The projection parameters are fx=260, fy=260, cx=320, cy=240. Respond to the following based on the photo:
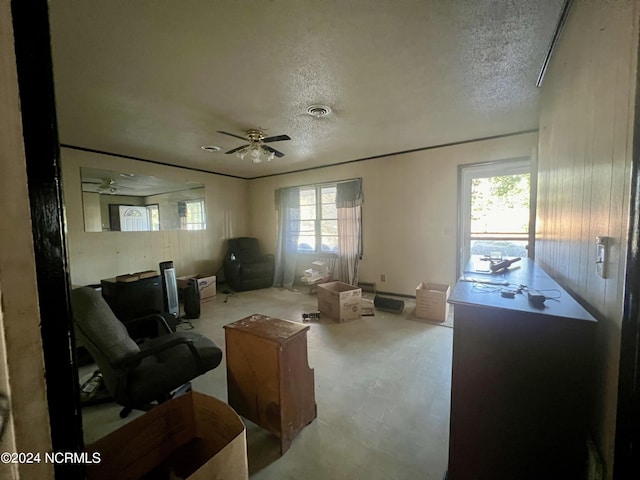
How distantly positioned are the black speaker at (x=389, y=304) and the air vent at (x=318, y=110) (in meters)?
2.54

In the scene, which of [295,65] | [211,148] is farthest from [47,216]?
[211,148]

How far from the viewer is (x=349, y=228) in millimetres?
4688

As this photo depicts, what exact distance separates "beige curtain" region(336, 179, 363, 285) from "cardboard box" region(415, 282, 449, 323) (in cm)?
142

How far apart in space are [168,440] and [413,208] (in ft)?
12.8

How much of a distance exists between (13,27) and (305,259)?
501 centimetres

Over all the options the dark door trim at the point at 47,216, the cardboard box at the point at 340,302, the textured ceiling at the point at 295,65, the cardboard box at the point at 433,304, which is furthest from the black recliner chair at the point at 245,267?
the dark door trim at the point at 47,216

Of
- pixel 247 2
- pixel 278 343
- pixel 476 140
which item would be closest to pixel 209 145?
pixel 247 2

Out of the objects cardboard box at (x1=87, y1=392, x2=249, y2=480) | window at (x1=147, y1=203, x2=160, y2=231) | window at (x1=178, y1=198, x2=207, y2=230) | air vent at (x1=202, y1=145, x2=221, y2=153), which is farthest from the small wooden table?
window at (x1=178, y1=198, x2=207, y2=230)

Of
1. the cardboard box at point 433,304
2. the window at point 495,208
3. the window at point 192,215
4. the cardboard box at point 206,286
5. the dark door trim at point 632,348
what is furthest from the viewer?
the window at point 192,215

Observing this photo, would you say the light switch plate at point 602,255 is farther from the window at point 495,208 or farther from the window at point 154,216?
the window at point 154,216

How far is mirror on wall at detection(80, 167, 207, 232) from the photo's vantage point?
370 cm

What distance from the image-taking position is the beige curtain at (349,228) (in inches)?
181

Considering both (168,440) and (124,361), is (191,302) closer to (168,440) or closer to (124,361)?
(124,361)

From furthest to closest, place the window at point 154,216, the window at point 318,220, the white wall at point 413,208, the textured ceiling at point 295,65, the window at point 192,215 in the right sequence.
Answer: the window at point 318,220 → the window at point 192,215 → the window at point 154,216 → the white wall at point 413,208 → the textured ceiling at point 295,65
